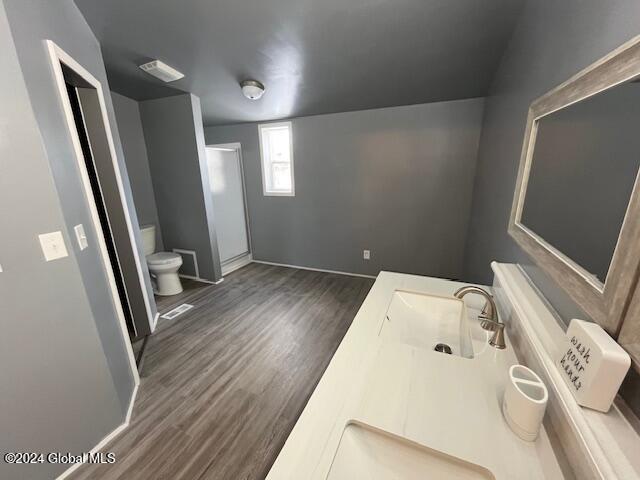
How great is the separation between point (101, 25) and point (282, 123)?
193cm

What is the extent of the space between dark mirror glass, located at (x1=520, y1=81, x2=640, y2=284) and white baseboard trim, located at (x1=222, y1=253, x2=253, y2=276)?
344 centimetres

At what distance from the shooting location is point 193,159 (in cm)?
278

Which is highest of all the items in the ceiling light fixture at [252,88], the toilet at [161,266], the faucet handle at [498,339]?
the ceiling light fixture at [252,88]

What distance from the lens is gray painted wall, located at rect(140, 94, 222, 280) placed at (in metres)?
2.71

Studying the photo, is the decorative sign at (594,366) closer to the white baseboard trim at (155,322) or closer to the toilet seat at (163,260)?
the white baseboard trim at (155,322)

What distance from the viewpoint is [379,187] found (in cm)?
300

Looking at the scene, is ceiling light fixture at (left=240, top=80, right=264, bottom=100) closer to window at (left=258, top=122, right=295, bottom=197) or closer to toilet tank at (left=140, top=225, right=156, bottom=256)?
window at (left=258, top=122, right=295, bottom=197)

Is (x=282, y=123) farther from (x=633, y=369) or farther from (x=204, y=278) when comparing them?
→ (x=633, y=369)

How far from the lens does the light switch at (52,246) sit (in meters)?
1.01

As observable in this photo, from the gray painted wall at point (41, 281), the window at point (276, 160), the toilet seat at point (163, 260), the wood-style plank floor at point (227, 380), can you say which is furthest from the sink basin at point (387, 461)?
the window at point (276, 160)

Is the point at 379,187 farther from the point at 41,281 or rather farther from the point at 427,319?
the point at 41,281

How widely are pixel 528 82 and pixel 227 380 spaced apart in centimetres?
249

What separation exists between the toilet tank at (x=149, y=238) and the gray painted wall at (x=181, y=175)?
206 millimetres

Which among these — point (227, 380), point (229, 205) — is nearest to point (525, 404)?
point (227, 380)
